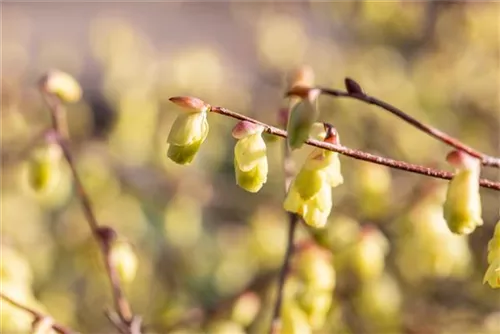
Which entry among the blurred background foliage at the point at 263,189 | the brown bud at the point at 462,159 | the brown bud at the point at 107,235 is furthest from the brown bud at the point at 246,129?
the blurred background foliage at the point at 263,189

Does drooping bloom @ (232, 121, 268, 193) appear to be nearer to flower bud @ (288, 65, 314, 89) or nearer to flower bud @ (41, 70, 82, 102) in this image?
flower bud @ (288, 65, 314, 89)

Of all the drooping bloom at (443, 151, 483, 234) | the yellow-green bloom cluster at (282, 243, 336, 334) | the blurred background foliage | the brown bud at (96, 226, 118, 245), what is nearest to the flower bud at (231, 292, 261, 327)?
the blurred background foliage

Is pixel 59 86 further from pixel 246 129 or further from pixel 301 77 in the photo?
pixel 246 129

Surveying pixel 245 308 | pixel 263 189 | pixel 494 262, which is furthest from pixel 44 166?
pixel 263 189

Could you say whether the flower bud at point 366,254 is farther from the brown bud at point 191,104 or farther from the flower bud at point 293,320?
the brown bud at point 191,104

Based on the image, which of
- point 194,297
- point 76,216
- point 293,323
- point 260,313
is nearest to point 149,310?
point 194,297

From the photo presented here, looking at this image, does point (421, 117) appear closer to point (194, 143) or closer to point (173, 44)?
point (194, 143)
